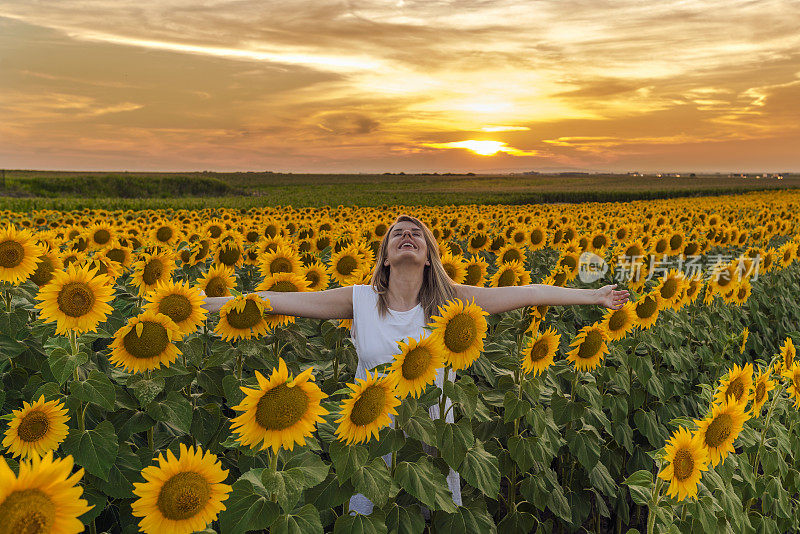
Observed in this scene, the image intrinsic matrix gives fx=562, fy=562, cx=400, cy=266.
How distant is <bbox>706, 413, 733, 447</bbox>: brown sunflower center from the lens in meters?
2.82

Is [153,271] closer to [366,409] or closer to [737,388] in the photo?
[366,409]

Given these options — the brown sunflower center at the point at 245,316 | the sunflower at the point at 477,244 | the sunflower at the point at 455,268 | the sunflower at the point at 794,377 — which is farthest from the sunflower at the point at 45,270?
the sunflower at the point at 477,244

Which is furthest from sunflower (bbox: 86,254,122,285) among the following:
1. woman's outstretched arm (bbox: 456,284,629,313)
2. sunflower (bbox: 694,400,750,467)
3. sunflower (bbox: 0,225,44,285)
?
sunflower (bbox: 694,400,750,467)

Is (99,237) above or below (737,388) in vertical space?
above

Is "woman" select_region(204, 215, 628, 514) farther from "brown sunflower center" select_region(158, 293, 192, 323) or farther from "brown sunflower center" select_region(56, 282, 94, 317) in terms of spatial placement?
"brown sunflower center" select_region(56, 282, 94, 317)

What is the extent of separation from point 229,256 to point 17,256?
2.43 meters

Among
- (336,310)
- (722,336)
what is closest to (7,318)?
(336,310)

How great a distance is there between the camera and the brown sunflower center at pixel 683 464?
2566mm

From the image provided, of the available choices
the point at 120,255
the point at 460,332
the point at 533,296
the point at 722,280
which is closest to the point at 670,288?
the point at 722,280

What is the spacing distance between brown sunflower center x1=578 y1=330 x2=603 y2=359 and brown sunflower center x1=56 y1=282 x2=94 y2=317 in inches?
119

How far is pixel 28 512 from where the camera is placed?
58.6 inches

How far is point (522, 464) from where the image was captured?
343 centimetres

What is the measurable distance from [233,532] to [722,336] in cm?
614

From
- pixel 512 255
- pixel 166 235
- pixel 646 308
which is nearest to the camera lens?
pixel 646 308
